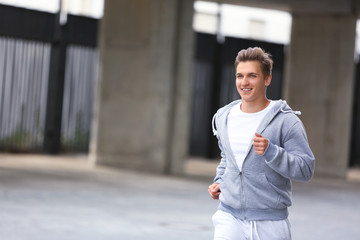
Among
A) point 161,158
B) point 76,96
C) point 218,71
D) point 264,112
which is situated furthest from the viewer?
point 218,71

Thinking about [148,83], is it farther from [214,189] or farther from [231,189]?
[231,189]

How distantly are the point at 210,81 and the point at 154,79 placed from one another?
30.0 ft

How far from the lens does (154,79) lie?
19.6 meters

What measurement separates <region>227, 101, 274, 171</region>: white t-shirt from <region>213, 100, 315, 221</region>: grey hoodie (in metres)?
0.03

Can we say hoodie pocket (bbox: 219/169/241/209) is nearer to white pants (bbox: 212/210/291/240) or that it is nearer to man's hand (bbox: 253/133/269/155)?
white pants (bbox: 212/210/291/240)

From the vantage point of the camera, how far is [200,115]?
28500 millimetres

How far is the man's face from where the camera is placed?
400 centimetres

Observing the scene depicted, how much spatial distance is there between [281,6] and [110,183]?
10.1 meters

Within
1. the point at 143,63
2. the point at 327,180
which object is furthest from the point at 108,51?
the point at 327,180

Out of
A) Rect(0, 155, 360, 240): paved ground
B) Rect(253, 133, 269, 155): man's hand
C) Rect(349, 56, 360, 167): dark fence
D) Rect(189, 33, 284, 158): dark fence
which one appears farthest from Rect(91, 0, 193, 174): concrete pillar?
Rect(253, 133, 269, 155): man's hand

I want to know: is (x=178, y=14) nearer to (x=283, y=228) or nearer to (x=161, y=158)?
(x=161, y=158)

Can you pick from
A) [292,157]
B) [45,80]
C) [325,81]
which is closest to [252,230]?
[292,157]

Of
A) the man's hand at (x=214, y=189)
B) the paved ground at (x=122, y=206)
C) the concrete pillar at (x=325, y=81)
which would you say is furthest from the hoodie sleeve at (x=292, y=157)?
the concrete pillar at (x=325, y=81)

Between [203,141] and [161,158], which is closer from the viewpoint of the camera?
[161,158]
